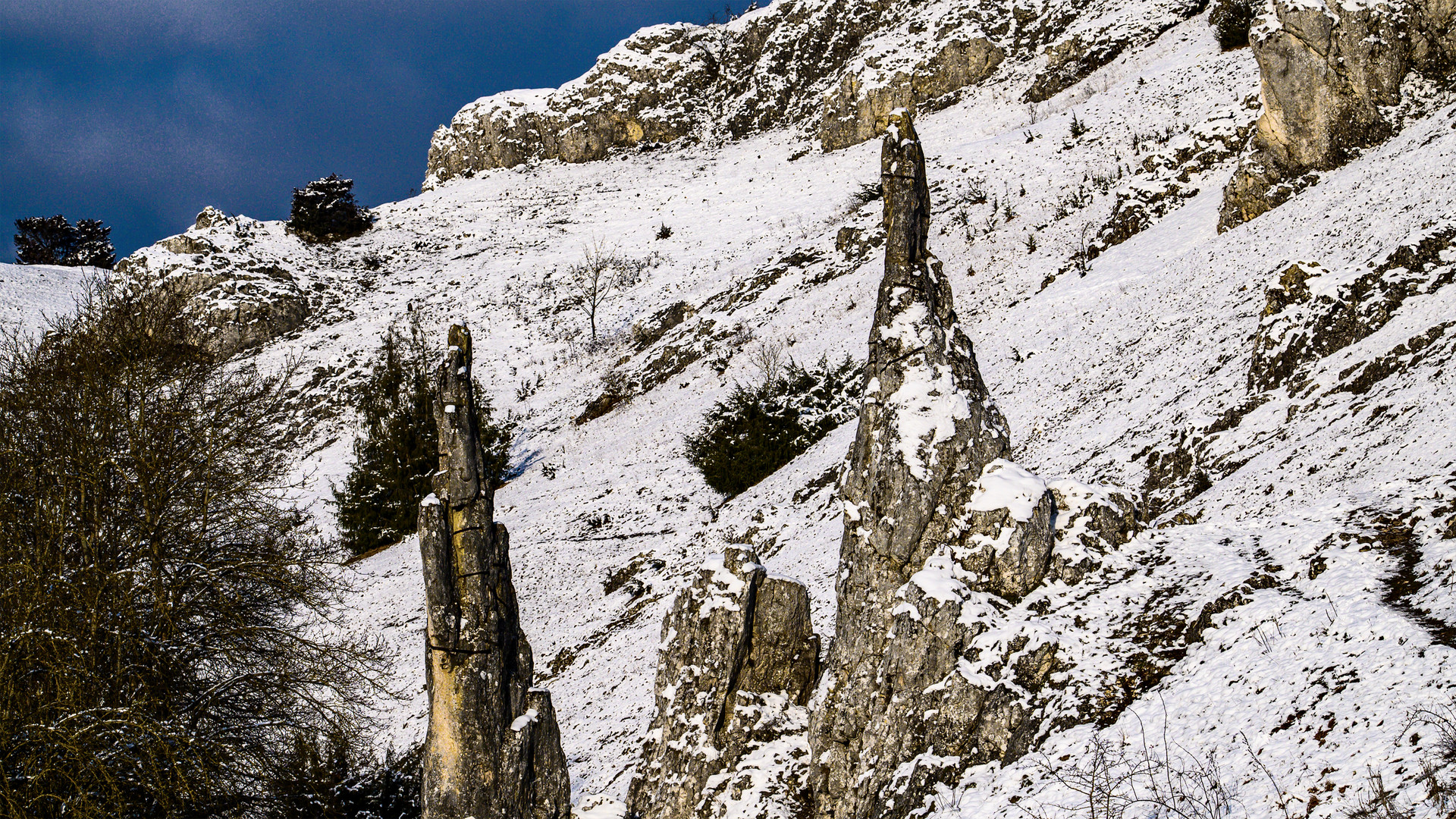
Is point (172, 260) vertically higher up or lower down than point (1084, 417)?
higher up

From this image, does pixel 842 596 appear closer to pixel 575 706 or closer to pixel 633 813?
pixel 633 813

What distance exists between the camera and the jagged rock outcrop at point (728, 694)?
415 inches

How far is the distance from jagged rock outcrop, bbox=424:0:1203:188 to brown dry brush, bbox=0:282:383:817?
52685 mm

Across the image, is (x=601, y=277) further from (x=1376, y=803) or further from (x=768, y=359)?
(x=1376, y=803)

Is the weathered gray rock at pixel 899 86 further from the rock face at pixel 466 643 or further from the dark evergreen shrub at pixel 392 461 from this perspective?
the rock face at pixel 466 643

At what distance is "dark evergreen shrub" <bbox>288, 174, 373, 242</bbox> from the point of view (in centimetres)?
6122

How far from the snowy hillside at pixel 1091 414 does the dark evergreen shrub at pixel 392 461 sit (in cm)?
123

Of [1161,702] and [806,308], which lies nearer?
[1161,702]

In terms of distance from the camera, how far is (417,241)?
205 feet

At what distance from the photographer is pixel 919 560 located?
1022cm

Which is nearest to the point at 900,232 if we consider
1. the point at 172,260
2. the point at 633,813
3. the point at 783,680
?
the point at 783,680

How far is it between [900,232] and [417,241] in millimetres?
57332

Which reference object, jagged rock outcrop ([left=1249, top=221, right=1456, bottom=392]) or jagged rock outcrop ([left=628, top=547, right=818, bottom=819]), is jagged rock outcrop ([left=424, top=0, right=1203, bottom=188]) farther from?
A: jagged rock outcrop ([left=628, top=547, right=818, bottom=819])

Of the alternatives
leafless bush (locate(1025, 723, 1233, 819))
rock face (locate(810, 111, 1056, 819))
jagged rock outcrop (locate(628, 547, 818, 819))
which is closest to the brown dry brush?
jagged rock outcrop (locate(628, 547, 818, 819))
